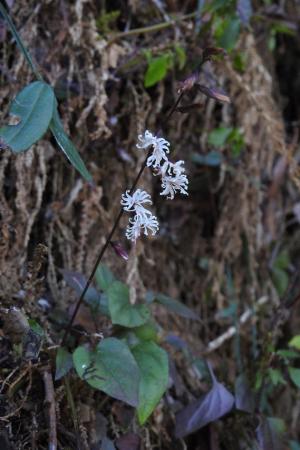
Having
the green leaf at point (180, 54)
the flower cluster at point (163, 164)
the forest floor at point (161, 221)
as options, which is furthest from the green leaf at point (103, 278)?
the green leaf at point (180, 54)

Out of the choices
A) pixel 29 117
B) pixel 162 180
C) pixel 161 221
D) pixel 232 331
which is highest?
pixel 29 117

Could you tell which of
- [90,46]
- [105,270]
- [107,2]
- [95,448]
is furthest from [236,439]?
[107,2]

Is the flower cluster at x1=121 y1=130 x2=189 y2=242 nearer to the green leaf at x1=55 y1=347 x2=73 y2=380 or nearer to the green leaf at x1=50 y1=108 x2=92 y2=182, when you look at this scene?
the green leaf at x1=50 y1=108 x2=92 y2=182

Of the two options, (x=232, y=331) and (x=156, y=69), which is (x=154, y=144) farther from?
(x=232, y=331)

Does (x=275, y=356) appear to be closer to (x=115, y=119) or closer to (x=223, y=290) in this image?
(x=223, y=290)

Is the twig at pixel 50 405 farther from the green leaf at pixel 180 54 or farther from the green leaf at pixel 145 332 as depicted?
the green leaf at pixel 180 54

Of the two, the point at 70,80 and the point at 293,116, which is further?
the point at 293,116

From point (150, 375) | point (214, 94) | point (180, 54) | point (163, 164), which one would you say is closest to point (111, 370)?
point (150, 375)
